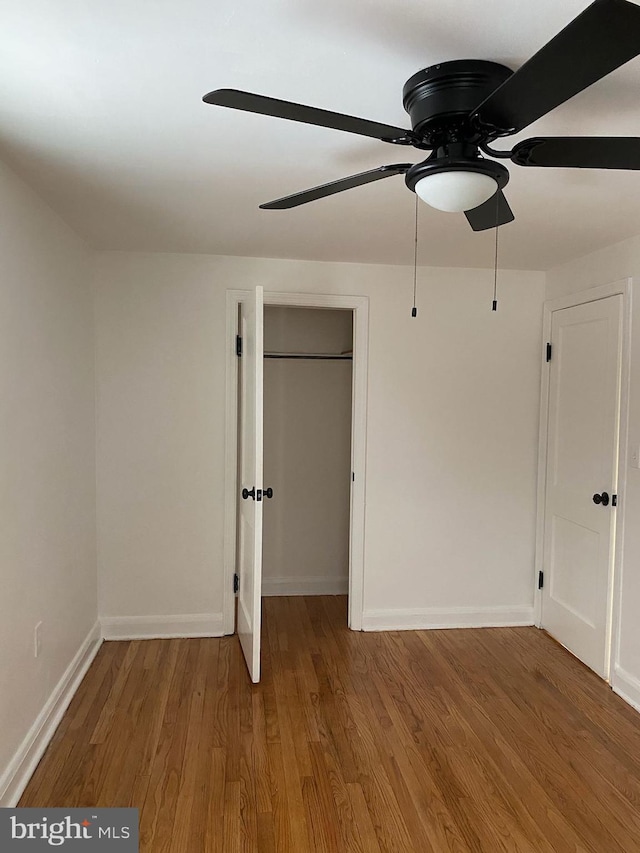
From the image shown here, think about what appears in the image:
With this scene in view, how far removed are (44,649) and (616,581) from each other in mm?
2785

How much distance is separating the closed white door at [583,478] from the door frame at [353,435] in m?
1.18

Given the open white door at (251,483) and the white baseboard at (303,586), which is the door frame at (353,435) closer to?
the open white door at (251,483)

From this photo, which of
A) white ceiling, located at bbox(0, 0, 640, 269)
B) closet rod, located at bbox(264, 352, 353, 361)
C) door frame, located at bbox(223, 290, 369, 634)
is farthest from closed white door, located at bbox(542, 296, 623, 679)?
closet rod, located at bbox(264, 352, 353, 361)

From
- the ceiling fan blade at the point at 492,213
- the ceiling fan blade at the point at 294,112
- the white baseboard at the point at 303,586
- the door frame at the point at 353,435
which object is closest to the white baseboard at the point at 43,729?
the door frame at the point at 353,435

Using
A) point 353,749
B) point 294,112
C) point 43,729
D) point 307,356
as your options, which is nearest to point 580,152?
point 294,112

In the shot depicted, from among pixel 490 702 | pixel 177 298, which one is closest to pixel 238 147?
pixel 177 298

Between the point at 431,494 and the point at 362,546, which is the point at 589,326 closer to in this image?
the point at 431,494

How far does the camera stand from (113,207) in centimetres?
269

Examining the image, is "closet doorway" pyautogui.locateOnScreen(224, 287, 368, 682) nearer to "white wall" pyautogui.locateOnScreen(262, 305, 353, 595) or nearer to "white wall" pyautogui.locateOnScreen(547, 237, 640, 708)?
"white wall" pyautogui.locateOnScreen(262, 305, 353, 595)

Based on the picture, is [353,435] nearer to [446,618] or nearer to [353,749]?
[446,618]

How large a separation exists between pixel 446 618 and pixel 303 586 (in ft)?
3.72

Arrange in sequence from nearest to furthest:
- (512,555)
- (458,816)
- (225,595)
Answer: (458,816) → (225,595) → (512,555)

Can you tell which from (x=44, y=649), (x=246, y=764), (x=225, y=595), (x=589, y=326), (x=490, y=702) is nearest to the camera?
(x=246, y=764)

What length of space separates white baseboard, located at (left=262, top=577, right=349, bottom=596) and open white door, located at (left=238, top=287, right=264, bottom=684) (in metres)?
0.86
